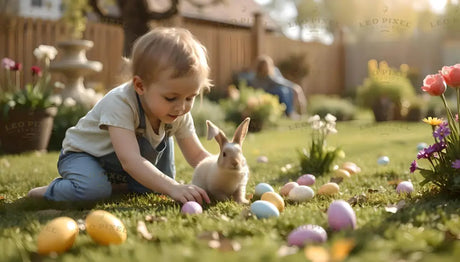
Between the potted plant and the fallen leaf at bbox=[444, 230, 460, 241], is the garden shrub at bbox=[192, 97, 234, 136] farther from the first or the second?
the fallen leaf at bbox=[444, 230, 460, 241]

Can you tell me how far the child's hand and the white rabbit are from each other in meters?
0.19

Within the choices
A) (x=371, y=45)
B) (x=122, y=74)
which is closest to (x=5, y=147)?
(x=122, y=74)

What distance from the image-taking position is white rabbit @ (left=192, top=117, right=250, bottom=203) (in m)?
2.53

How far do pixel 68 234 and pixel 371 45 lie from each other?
636 inches

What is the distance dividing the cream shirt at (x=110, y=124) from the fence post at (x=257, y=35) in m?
10.3

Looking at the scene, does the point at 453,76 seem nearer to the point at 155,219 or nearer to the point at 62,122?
the point at 155,219

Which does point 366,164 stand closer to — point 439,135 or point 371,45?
→ point 439,135

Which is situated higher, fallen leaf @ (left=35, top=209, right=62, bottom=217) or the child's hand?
the child's hand

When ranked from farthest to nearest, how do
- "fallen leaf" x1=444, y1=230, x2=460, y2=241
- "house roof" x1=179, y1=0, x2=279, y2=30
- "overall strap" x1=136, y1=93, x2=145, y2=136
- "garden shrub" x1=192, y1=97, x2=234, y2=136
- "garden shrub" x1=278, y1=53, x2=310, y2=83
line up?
"house roof" x1=179, y1=0, x2=279, y2=30
"garden shrub" x1=278, y1=53, x2=310, y2=83
"garden shrub" x1=192, y1=97, x2=234, y2=136
"overall strap" x1=136, y1=93, x2=145, y2=136
"fallen leaf" x1=444, y1=230, x2=460, y2=241

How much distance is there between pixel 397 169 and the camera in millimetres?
3838

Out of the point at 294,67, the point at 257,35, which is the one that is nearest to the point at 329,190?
the point at 257,35

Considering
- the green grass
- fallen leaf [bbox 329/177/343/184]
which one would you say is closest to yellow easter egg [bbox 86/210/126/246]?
the green grass

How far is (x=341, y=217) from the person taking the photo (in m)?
1.84

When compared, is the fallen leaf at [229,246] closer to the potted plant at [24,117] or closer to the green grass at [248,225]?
the green grass at [248,225]
